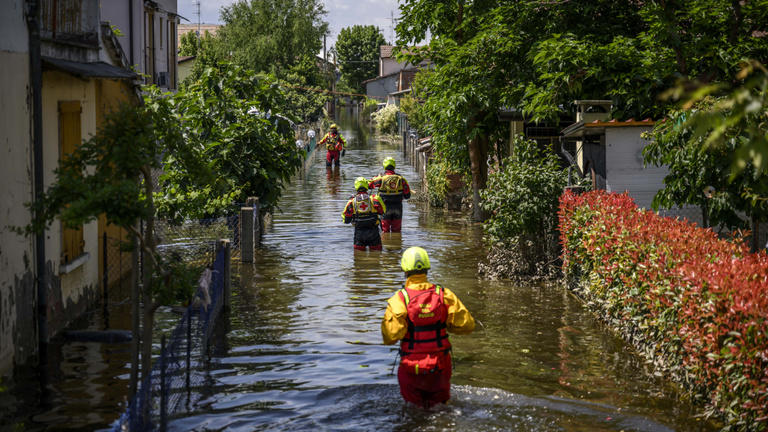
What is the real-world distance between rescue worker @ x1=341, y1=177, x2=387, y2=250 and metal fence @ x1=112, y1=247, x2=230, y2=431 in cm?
494

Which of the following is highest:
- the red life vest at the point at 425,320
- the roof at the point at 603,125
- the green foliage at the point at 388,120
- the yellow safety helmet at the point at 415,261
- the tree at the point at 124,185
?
the green foliage at the point at 388,120

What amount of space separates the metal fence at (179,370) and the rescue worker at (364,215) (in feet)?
16.2

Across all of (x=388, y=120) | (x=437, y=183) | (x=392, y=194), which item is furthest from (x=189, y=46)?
(x=392, y=194)

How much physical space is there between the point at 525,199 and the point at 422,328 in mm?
6868

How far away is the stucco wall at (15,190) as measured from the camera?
8.38 m

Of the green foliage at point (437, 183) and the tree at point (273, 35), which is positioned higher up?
the tree at point (273, 35)

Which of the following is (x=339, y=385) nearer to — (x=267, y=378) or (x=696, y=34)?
(x=267, y=378)

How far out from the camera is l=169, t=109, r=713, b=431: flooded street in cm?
779

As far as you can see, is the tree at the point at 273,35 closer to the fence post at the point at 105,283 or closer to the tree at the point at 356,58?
the tree at the point at 356,58

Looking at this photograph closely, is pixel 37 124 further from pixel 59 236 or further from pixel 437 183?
Result: pixel 437 183

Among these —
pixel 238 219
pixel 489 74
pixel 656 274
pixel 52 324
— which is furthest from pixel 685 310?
pixel 489 74

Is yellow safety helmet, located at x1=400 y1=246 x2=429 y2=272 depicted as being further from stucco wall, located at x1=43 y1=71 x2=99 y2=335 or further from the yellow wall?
the yellow wall

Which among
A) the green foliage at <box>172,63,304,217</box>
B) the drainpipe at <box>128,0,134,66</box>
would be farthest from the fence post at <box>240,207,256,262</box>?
the drainpipe at <box>128,0,134,66</box>

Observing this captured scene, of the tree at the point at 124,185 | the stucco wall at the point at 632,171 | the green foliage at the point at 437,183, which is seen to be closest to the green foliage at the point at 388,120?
the green foliage at the point at 437,183
